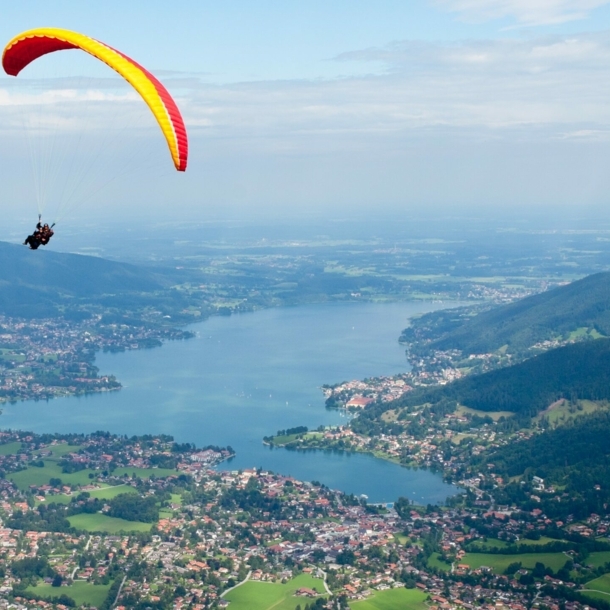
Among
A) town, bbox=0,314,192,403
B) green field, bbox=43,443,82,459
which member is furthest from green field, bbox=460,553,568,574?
town, bbox=0,314,192,403

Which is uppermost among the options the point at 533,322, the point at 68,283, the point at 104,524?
the point at 68,283

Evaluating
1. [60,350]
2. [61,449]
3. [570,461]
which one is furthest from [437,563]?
[60,350]

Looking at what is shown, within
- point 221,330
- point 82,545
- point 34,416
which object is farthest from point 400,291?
point 82,545

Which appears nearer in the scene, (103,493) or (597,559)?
(597,559)

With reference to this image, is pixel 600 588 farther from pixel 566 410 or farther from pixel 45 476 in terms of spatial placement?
pixel 45 476

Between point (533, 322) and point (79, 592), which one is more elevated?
point (533, 322)

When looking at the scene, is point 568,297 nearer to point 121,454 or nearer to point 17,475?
point 121,454
